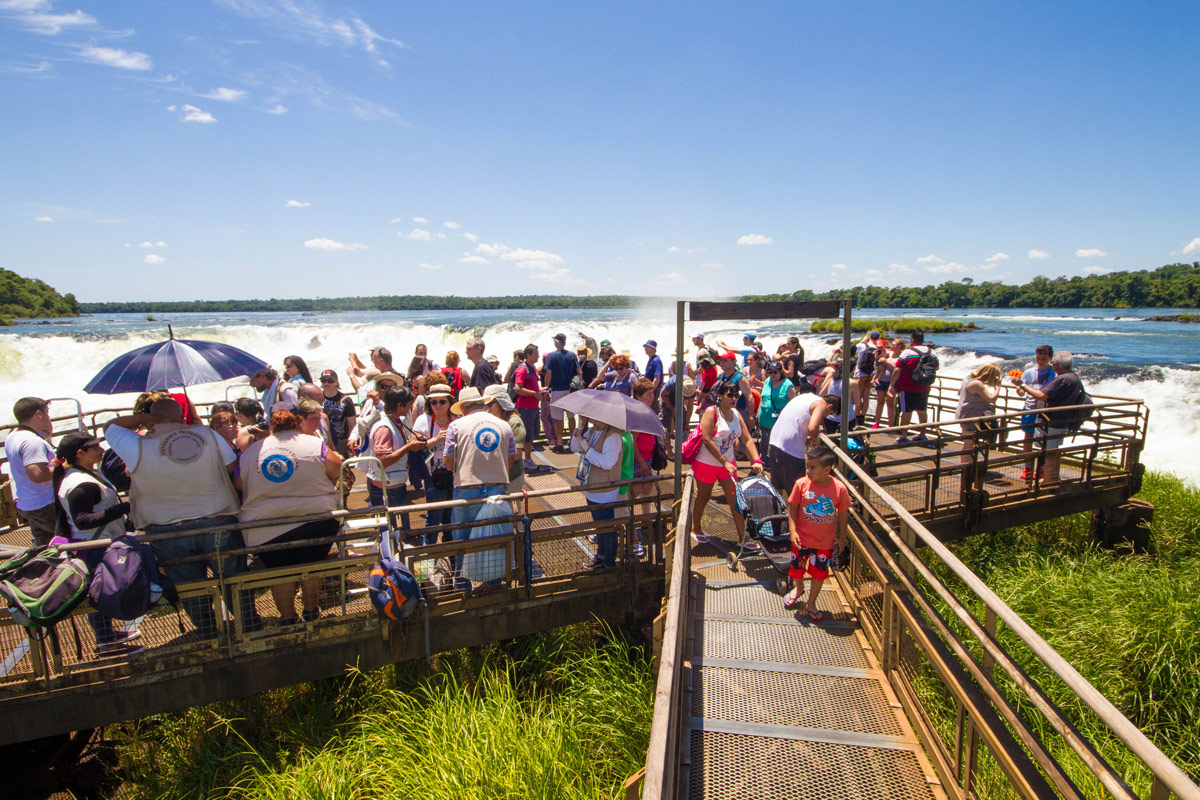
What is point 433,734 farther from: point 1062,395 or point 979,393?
point 1062,395

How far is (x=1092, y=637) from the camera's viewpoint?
736cm

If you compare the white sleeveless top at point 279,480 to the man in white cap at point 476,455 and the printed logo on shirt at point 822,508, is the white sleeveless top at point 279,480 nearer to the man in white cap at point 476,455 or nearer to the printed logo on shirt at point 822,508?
the man in white cap at point 476,455

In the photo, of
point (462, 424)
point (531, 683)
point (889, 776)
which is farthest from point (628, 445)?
point (889, 776)

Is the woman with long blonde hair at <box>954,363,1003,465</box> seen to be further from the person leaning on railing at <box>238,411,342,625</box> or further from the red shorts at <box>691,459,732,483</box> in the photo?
the person leaning on railing at <box>238,411,342,625</box>

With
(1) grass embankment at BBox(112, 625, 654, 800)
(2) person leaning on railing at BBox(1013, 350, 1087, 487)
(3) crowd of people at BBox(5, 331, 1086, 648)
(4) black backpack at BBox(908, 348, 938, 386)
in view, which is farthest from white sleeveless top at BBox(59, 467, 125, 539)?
(4) black backpack at BBox(908, 348, 938, 386)

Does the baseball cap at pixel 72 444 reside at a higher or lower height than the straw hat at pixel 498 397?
→ lower

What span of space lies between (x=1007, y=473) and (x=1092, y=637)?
2.71m

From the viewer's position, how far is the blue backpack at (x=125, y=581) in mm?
4098

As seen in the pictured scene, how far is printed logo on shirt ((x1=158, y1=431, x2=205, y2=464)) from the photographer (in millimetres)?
4492

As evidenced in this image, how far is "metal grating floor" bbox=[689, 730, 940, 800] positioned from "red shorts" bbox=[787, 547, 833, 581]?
56.9 inches

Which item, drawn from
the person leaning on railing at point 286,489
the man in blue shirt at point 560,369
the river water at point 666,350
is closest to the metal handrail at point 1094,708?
the person leaning on railing at point 286,489

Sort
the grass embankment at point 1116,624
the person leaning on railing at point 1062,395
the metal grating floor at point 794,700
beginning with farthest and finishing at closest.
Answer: the person leaning on railing at point 1062,395 → the grass embankment at point 1116,624 → the metal grating floor at point 794,700

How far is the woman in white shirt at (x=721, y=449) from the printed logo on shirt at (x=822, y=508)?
41.4 inches

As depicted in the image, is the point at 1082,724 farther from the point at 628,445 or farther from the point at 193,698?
the point at 193,698
